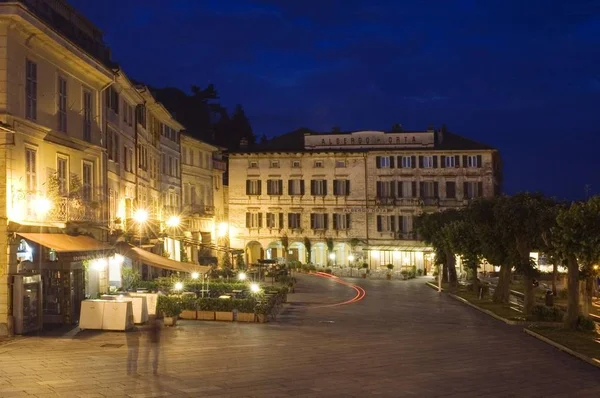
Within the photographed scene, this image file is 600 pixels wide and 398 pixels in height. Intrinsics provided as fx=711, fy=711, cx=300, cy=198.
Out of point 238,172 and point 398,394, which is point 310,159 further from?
point 398,394

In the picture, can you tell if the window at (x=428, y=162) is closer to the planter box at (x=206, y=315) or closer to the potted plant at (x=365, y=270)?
the potted plant at (x=365, y=270)

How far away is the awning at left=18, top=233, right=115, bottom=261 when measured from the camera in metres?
24.5

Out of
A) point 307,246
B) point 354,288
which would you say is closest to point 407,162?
point 307,246

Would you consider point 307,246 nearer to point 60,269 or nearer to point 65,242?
point 60,269

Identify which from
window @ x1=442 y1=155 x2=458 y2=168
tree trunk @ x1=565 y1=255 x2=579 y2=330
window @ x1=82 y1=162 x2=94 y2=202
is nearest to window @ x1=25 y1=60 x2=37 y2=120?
window @ x1=82 y1=162 x2=94 y2=202

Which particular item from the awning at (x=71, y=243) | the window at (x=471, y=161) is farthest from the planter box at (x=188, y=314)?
the window at (x=471, y=161)

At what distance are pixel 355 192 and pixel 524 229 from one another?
1885 inches

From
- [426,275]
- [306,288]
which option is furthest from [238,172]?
[306,288]

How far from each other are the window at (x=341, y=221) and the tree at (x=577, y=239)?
54.9 m

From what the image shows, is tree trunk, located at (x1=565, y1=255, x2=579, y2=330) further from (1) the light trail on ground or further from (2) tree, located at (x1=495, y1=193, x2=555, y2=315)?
(1) the light trail on ground

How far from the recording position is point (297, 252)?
85438 mm

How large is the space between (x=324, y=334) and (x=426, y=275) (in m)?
55.1

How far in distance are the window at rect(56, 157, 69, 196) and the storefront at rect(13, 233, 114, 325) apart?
199 cm

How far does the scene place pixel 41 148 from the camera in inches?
1058
